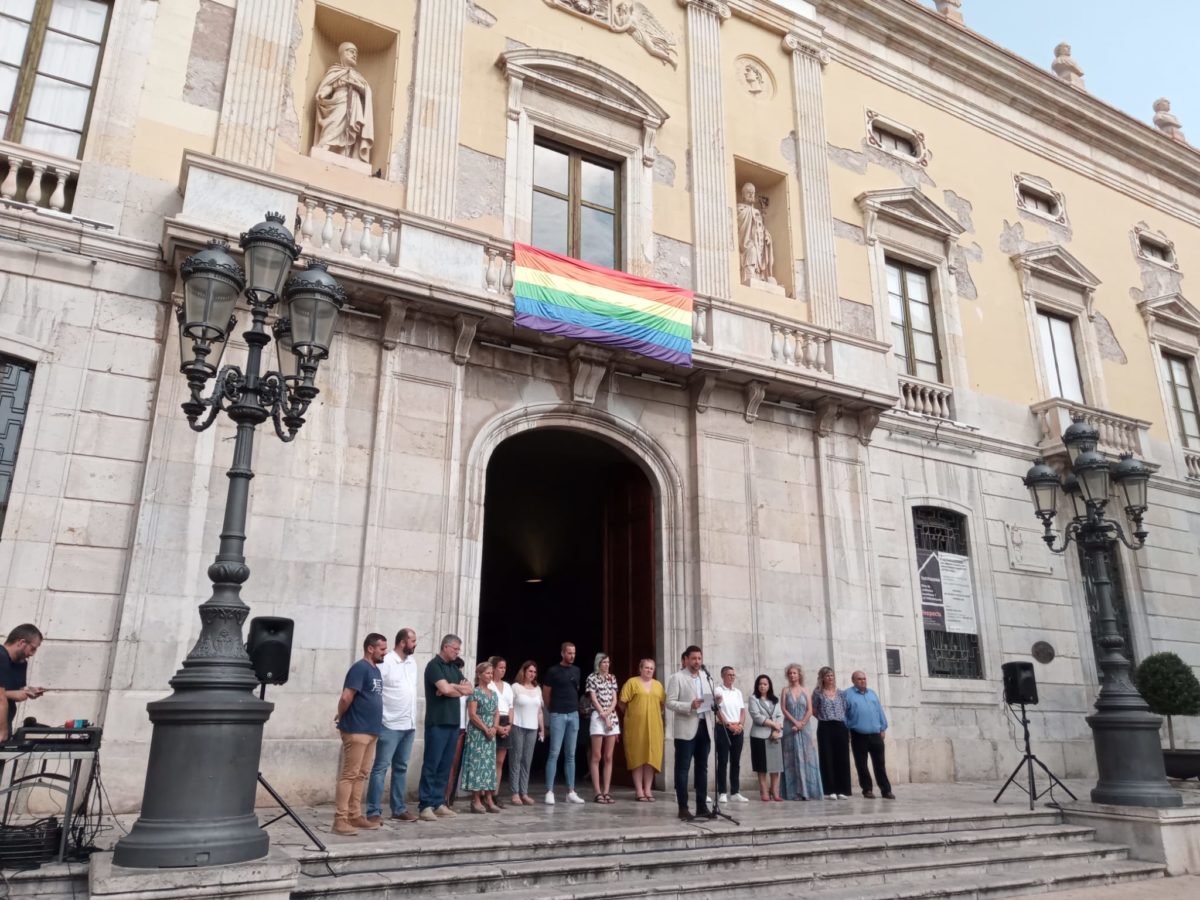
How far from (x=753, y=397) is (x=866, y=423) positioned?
223cm

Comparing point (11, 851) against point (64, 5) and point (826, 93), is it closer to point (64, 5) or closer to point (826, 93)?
point (64, 5)

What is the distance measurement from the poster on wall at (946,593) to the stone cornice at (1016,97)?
949 centimetres

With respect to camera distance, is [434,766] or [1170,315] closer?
[434,766]

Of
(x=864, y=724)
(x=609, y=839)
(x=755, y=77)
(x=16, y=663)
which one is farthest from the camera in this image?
(x=755, y=77)

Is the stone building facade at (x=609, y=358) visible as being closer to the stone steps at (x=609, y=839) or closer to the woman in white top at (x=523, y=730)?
the woman in white top at (x=523, y=730)

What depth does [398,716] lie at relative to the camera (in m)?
8.41

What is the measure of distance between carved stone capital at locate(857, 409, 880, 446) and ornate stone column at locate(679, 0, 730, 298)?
290 centimetres

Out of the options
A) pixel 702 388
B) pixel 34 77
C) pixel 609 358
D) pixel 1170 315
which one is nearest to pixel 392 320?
pixel 609 358

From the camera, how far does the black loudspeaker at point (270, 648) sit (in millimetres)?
7559

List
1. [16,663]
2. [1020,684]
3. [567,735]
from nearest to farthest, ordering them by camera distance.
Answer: [16,663] < [567,735] < [1020,684]

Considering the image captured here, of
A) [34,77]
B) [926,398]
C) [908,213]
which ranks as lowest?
[926,398]

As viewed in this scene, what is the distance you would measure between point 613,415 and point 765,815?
5490mm

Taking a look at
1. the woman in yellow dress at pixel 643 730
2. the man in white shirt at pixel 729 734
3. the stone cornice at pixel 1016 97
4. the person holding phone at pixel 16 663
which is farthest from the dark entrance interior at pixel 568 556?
the stone cornice at pixel 1016 97

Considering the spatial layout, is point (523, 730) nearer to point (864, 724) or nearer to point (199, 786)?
point (864, 724)
